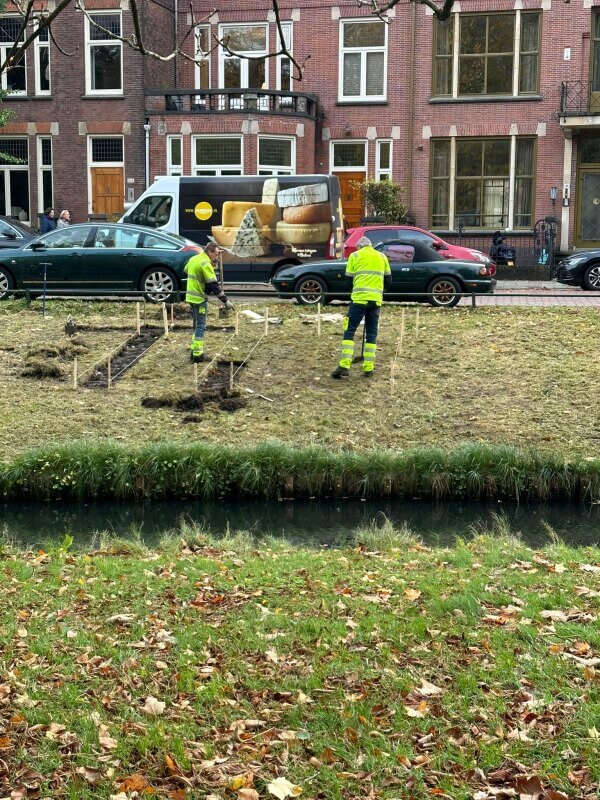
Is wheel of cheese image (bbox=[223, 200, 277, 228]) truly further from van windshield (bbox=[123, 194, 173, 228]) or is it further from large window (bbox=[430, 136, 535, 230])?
large window (bbox=[430, 136, 535, 230])

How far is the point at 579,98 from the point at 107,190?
1450 centimetres

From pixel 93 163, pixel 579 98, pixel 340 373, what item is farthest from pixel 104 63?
pixel 340 373

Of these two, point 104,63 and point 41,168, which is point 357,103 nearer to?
point 104,63

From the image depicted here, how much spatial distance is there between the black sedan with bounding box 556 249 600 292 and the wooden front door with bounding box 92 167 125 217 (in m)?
15.7

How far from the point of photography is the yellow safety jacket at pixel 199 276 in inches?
676

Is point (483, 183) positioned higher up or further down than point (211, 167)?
further down

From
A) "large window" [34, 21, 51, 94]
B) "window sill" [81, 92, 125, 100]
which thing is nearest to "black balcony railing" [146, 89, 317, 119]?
"window sill" [81, 92, 125, 100]

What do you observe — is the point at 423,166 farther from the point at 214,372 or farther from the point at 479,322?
the point at 214,372

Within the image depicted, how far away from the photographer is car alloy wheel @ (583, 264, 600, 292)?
24.3 meters

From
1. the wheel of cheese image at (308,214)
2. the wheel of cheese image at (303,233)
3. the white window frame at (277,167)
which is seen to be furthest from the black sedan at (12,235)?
the white window frame at (277,167)

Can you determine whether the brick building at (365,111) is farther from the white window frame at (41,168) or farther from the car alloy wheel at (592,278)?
the car alloy wheel at (592,278)

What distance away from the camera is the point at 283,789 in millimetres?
5055

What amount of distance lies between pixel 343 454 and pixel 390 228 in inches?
402

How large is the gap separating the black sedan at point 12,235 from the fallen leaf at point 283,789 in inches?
862
